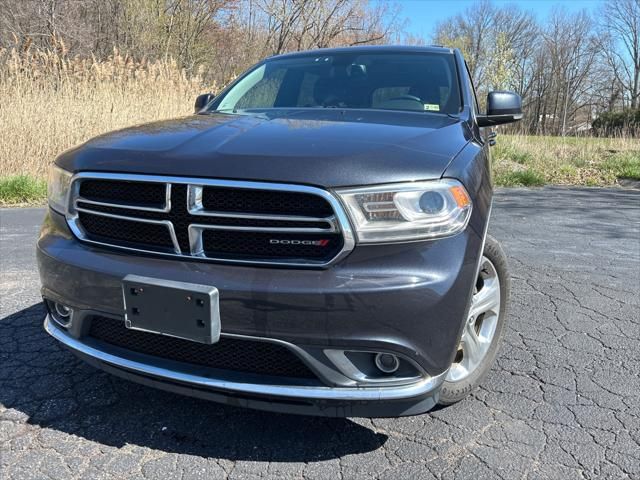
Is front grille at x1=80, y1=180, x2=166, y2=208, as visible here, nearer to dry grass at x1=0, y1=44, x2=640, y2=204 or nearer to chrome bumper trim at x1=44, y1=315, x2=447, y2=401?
chrome bumper trim at x1=44, y1=315, x2=447, y2=401

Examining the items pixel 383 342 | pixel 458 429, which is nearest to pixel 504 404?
pixel 458 429

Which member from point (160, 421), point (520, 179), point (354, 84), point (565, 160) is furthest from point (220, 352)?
point (565, 160)

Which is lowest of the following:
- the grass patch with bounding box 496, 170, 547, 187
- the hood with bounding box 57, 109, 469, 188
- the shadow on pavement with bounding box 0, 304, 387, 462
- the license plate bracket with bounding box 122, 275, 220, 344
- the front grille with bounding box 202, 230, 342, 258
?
the grass patch with bounding box 496, 170, 547, 187

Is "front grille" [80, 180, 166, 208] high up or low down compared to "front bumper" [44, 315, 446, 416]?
up

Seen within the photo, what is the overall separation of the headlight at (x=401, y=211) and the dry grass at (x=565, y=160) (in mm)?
8468

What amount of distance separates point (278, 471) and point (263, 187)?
104 centimetres

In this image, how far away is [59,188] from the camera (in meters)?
2.18

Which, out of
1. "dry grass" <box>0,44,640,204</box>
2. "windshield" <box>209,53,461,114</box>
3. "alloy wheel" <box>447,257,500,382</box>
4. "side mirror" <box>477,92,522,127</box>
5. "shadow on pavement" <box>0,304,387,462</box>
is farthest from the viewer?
"dry grass" <box>0,44,640,204</box>

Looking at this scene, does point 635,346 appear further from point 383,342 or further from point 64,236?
point 64,236

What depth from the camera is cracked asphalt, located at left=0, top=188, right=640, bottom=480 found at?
1.93 m

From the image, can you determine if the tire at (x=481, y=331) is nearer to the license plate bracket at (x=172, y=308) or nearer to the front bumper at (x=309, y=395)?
the front bumper at (x=309, y=395)

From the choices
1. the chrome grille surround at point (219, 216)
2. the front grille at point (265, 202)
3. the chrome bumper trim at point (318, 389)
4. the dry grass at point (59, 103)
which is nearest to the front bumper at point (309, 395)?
the chrome bumper trim at point (318, 389)

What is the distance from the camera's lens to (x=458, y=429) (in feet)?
7.11

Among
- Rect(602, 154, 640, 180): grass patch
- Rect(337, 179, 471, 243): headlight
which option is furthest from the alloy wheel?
Rect(602, 154, 640, 180): grass patch
